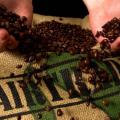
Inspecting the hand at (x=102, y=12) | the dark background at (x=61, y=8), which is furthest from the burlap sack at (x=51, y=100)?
the dark background at (x=61, y=8)

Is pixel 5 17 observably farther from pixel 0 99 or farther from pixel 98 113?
pixel 98 113

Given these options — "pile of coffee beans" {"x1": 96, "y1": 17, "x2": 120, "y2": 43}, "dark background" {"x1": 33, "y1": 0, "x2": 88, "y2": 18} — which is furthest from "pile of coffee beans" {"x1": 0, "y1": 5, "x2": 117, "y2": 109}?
"dark background" {"x1": 33, "y1": 0, "x2": 88, "y2": 18}

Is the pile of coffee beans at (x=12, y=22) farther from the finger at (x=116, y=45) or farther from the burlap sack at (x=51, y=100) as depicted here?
the finger at (x=116, y=45)

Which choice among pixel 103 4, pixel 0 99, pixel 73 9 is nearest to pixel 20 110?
pixel 0 99

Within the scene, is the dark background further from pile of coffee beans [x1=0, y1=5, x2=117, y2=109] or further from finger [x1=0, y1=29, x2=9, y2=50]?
finger [x1=0, y1=29, x2=9, y2=50]

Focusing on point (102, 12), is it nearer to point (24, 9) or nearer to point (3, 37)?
point (24, 9)
